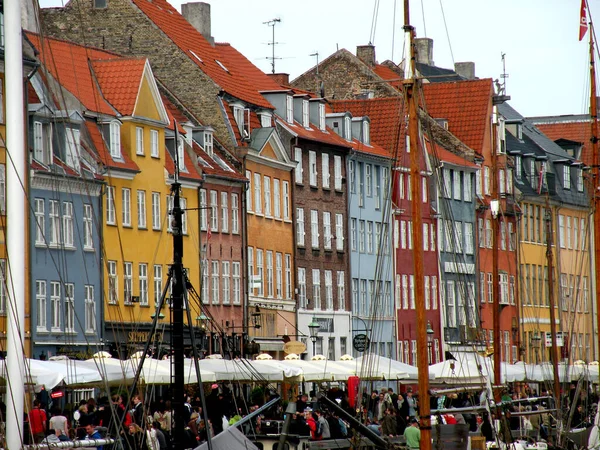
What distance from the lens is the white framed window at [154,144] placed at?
5903 centimetres

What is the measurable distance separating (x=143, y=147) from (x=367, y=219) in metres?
23.1

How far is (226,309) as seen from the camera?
6400cm

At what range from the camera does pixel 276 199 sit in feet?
230

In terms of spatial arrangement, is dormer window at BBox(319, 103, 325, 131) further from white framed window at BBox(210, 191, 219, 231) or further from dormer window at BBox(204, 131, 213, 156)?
white framed window at BBox(210, 191, 219, 231)

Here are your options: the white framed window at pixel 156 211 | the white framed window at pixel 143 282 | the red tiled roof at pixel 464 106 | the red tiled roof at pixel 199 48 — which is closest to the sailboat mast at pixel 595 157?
the white framed window at pixel 143 282

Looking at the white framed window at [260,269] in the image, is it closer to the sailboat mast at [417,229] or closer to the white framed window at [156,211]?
the white framed window at [156,211]

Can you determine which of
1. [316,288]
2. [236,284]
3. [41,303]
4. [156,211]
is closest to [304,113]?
[316,288]

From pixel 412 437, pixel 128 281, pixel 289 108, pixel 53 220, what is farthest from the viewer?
pixel 289 108

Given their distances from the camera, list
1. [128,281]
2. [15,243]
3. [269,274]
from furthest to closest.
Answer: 1. [269,274]
2. [128,281]
3. [15,243]

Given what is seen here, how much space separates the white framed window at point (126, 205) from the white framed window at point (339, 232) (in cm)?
2008

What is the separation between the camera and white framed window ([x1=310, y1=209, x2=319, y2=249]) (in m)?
73.3

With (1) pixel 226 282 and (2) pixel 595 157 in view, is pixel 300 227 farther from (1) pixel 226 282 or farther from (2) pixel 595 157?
(2) pixel 595 157

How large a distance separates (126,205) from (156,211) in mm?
2526

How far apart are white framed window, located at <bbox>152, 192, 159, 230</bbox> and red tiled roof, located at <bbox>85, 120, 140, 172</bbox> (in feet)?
7.18
